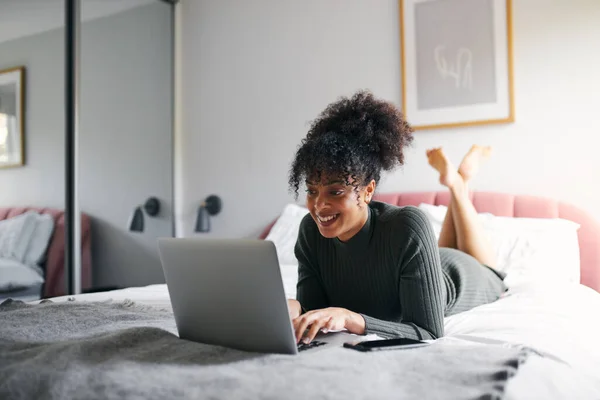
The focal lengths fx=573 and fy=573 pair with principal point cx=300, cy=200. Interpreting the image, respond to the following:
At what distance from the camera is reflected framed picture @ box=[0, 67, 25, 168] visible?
2848 millimetres

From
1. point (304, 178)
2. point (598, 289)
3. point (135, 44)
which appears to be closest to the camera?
point (304, 178)

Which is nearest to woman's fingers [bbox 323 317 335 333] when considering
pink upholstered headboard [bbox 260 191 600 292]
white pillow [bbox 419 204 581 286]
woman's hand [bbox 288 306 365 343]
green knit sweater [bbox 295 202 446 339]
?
woman's hand [bbox 288 306 365 343]

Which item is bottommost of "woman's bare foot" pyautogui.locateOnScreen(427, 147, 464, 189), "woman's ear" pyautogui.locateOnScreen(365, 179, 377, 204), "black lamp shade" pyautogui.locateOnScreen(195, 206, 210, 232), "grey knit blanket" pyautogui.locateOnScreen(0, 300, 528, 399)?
"grey knit blanket" pyautogui.locateOnScreen(0, 300, 528, 399)

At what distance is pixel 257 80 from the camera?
3686mm

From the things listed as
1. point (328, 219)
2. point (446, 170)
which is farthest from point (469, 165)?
point (328, 219)

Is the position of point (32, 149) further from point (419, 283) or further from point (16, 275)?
point (419, 283)

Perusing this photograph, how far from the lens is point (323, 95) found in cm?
345

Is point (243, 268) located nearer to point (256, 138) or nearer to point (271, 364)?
point (271, 364)

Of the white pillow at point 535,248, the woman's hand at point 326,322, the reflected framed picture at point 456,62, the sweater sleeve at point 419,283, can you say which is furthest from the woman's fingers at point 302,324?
the reflected framed picture at point 456,62

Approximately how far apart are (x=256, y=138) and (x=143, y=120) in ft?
2.40

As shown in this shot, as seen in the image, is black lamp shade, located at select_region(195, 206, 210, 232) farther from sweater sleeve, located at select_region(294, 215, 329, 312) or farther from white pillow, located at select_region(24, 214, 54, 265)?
sweater sleeve, located at select_region(294, 215, 329, 312)

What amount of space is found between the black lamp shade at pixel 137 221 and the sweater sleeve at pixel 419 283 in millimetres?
2461

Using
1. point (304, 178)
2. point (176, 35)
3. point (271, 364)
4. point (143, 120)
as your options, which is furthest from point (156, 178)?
point (271, 364)

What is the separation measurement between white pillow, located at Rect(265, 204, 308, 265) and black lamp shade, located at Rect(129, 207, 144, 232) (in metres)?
0.90
